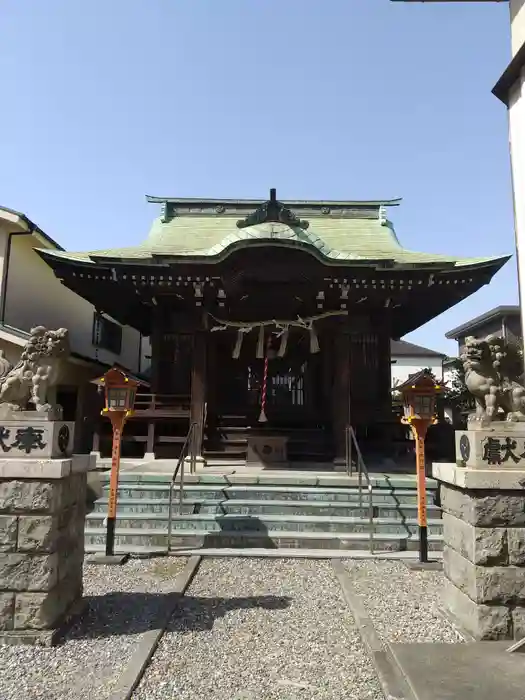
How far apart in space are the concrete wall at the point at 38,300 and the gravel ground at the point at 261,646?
11.3 meters

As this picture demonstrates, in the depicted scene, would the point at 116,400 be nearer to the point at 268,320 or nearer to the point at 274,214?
the point at 268,320

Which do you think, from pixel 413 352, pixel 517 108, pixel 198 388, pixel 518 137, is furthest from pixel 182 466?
pixel 413 352

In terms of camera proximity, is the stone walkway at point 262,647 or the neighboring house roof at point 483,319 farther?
the neighboring house roof at point 483,319

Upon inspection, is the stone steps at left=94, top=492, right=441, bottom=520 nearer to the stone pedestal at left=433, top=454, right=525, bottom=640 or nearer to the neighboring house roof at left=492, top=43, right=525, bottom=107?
the stone pedestal at left=433, top=454, right=525, bottom=640

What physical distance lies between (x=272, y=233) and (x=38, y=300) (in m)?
9.15

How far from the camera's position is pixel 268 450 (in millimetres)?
10961

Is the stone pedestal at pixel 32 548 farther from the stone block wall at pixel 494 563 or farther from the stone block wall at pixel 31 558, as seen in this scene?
the stone block wall at pixel 494 563

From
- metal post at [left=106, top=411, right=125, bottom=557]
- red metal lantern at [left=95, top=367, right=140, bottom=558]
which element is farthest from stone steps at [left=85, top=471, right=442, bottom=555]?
red metal lantern at [left=95, top=367, right=140, bottom=558]

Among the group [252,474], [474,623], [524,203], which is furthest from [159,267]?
[474,623]

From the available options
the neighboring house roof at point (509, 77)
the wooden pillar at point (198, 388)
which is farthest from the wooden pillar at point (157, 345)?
the neighboring house roof at point (509, 77)

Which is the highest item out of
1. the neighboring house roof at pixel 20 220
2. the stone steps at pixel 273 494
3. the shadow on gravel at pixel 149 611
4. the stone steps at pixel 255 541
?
the neighboring house roof at pixel 20 220

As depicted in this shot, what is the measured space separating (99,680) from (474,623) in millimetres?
3030

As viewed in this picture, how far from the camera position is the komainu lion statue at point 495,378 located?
14.7 ft

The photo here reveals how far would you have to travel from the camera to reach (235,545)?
288 inches
